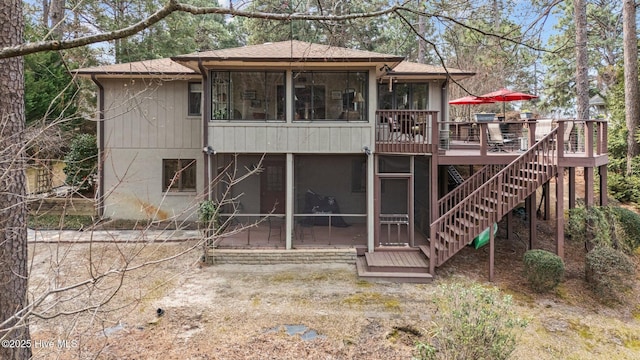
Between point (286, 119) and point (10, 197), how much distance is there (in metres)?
6.65

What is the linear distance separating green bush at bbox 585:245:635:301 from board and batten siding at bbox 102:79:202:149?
1136 cm

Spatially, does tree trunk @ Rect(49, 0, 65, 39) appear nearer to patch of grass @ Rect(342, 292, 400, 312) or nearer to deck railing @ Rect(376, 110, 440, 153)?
patch of grass @ Rect(342, 292, 400, 312)

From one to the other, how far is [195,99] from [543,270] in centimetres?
1103

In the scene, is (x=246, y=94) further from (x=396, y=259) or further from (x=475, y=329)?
(x=475, y=329)

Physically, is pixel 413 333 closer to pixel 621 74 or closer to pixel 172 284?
pixel 172 284

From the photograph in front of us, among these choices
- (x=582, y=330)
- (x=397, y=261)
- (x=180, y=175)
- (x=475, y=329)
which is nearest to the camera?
(x=475, y=329)

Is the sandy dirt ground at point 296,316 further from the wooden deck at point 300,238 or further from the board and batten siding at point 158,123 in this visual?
the board and batten siding at point 158,123

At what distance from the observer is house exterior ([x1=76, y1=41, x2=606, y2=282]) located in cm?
890

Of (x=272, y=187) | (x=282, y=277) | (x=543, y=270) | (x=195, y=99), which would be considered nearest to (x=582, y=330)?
(x=543, y=270)

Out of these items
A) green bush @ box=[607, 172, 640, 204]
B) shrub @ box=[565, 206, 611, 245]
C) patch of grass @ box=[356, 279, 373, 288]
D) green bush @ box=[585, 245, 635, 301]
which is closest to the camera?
green bush @ box=[585, 245, 635, 301]

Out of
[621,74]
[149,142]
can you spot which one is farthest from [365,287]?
[621,74]

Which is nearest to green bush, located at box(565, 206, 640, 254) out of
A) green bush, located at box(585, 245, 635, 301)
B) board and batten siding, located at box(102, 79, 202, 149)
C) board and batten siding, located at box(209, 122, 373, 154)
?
green bush, located at box(585, 245, 635, 301)

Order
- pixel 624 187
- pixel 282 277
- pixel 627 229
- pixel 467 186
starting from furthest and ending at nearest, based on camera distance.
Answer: pixel 624 187
pixel 467 186
pixel 627 229
pixel 282 277

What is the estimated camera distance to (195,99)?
11.9m
